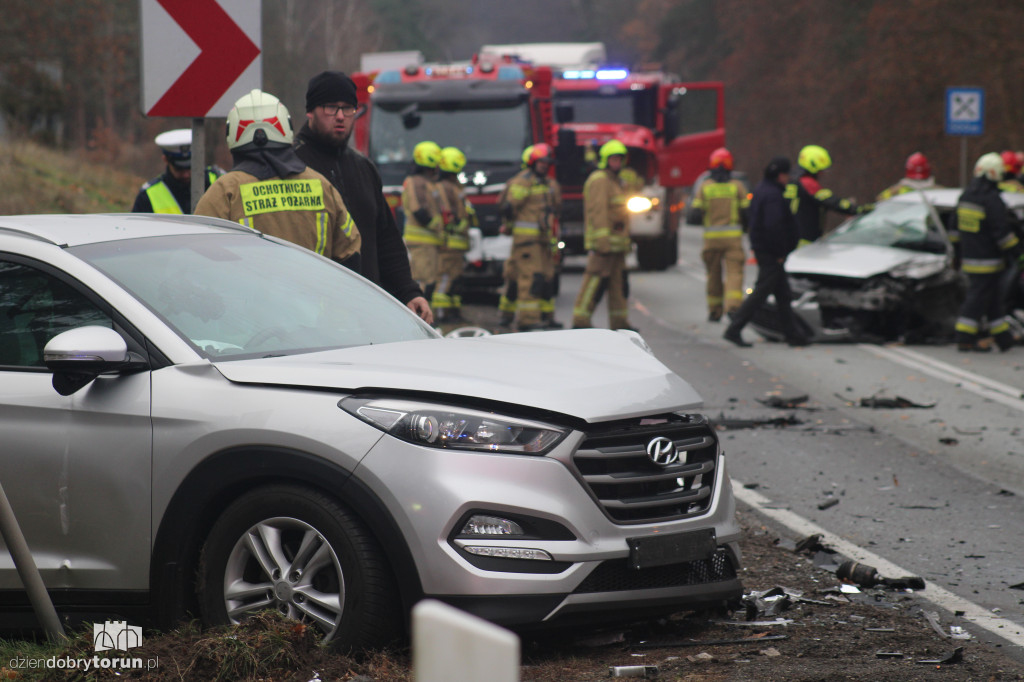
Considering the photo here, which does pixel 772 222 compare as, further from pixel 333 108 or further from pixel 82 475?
pixel 82 475

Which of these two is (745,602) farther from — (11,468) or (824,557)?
(11,468)

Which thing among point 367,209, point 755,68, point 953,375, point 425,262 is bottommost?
point 953,375

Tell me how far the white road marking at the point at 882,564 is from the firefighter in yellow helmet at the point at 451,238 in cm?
790

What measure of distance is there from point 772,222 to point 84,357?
10.9 metres

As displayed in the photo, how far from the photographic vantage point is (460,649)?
1.62m

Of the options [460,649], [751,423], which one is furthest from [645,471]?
[751,423]

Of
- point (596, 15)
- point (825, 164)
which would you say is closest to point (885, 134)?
point (825, 164)

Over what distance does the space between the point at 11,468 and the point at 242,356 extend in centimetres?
80

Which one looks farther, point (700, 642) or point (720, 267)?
point (720, 267)

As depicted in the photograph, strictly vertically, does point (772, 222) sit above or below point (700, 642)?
above

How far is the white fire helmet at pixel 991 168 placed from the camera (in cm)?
1278

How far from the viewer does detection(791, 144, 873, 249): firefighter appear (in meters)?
15.2

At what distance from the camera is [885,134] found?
112 ft

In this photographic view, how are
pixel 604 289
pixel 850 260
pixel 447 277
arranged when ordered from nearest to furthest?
1. pixel 850 260
2. pixel 604 289
3. pixel 447 277
